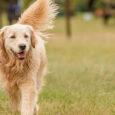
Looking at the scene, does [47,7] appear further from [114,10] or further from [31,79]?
[114,10]

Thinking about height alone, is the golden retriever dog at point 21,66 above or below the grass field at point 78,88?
above

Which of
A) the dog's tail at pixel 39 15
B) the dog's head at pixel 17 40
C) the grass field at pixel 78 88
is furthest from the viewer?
the dog's tail at pixel 39 15

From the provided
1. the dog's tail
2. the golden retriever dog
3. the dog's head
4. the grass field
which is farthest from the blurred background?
the dog's tail

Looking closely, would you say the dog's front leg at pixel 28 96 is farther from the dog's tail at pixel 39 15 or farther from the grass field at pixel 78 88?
the dog's tail at pixel 39 15

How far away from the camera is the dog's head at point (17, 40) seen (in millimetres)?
5203

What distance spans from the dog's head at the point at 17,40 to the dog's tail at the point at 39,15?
91cm

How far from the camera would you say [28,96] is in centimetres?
534

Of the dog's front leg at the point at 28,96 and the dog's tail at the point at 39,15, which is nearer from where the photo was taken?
the dog's front leg at the point at 28,96

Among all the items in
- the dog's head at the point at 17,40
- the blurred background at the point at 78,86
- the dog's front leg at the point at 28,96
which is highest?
the dog's head at the point at 17,40

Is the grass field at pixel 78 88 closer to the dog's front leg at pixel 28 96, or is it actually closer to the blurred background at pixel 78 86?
the blurred background at pixel 78 86

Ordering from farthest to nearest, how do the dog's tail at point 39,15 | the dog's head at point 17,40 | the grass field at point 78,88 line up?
the dog's tail at point 39,15 < the grass field at point 78,88 < the dog's head at point 17,40

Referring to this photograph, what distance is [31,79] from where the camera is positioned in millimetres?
5535

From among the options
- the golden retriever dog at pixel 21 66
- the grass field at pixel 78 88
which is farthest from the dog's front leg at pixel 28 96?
the grass field at pixel 78 88

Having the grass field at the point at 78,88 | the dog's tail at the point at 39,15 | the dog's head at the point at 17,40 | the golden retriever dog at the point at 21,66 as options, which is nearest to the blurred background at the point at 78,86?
the grass field at the point at 78,88
